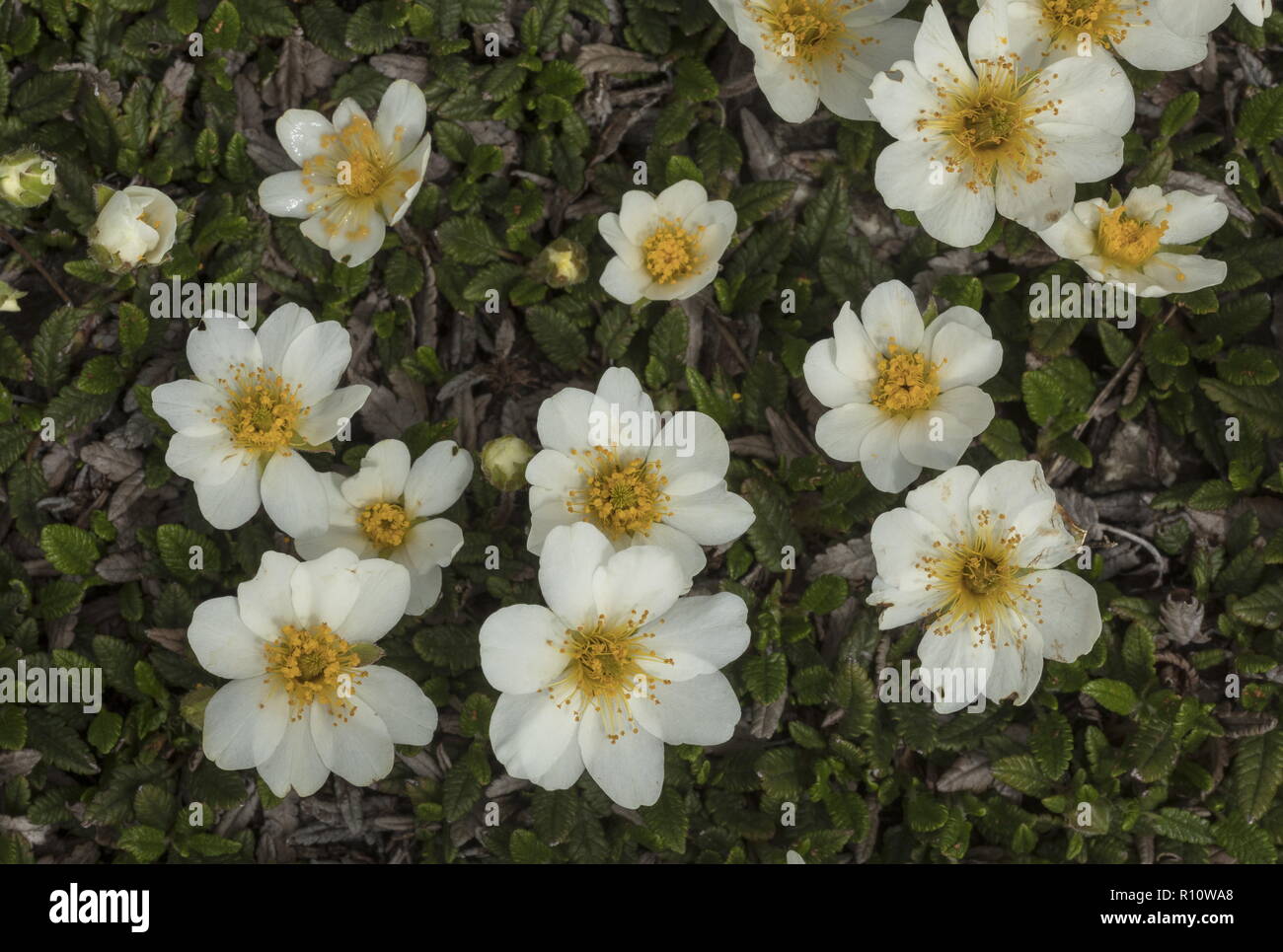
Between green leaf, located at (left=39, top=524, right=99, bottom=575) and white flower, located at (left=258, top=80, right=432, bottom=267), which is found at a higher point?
white flower, located at (left=258, top=80, right=432, bottom=267)

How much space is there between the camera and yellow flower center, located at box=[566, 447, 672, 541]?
3.03m

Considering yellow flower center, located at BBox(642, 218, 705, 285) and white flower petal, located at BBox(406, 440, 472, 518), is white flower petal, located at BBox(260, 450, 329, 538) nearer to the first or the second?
white flower petal, located at BBox(406, 440, 472, 518)

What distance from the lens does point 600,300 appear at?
3.41 m

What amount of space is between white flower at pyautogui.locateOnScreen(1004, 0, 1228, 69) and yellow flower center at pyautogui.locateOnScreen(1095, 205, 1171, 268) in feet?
1.44

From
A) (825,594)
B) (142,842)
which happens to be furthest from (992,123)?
(142,842)

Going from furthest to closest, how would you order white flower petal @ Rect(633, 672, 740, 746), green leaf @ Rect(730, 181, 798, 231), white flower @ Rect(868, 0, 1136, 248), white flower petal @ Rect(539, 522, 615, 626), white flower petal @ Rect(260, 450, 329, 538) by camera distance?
green leaf @ Rect(730, 181, 798, 231)
white flower @ Rect(868, 0, 1136, 248)
white flower petal @ Rect(260, 450, 329, 538)
white flower petal @ Rect(633, 672, 740, 746)
white flower petal @ Rect(539, 522, 615, 626)

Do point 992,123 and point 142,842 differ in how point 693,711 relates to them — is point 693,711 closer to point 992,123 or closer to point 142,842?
point 142,842

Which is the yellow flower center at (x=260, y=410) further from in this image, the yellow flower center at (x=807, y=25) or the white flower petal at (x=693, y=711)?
the yellow flower center at (x=807, y=25)

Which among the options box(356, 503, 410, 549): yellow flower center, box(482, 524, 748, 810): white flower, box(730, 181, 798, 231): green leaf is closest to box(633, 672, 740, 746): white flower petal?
box(482, 524, 748, 810): white flower

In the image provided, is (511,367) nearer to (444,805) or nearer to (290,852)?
(444,805)

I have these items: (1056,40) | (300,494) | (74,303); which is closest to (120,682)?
(300,494)

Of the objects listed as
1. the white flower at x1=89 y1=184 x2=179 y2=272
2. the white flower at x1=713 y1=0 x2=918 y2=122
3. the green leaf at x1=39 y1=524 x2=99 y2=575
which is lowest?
the green leaf at x1=39 y1=524 x2=99 y2=575

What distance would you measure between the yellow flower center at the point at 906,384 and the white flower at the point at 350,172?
1392 mm

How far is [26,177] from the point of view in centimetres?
318
